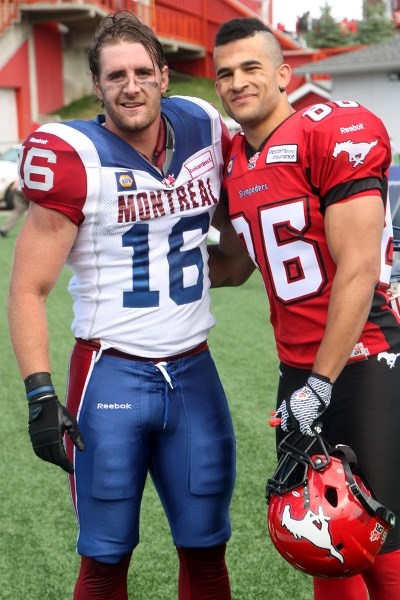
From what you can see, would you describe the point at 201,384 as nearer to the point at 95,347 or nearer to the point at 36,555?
the point at 95,347

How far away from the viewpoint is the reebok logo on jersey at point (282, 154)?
2205 millimetres

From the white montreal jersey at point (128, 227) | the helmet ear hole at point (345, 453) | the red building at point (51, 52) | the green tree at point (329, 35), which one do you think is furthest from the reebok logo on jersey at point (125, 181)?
the green tree at point (329, 35)

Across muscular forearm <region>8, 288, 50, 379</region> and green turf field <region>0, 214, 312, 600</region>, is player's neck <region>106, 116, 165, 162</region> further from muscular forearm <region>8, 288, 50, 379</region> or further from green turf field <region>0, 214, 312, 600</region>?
green turf field <region>0, 214, 312, 600</region>

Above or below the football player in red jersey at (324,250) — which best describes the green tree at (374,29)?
above

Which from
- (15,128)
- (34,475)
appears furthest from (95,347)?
(15,128)

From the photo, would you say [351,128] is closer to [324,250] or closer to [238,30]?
[324,250]

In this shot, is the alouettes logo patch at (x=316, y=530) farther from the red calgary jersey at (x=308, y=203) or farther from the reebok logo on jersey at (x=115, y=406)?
the reebok logo on jersey at (x=115, y=406)

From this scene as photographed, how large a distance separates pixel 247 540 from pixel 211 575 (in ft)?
3.23

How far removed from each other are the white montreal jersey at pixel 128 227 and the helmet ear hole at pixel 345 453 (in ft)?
1.75

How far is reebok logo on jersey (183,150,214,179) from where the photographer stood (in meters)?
2.45

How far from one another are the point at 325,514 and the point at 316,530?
1.7 inches

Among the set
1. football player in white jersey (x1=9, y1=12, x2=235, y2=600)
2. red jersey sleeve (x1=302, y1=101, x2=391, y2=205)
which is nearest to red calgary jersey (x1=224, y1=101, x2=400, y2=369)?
red jersey sleeve (x1=302, y1=101, x2=391, y2=205)

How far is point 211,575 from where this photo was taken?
2.46 m

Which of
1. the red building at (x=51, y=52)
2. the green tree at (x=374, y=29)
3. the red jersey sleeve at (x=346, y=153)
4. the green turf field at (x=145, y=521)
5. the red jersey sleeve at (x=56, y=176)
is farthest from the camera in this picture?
the green tree at (x=374, y=29)
